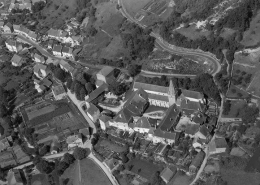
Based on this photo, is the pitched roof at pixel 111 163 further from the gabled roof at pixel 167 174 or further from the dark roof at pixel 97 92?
the dark roof at pixel 97 92

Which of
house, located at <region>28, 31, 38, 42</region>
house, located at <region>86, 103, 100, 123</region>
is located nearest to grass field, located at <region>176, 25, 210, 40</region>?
house, located at <region>86, 103, 100, 123</region>

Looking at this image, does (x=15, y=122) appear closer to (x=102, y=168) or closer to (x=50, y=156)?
(x=50, y=156)

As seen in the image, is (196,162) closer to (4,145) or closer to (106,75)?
(106,75)

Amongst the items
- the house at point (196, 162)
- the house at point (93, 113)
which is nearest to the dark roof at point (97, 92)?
the house at point (93, 113)

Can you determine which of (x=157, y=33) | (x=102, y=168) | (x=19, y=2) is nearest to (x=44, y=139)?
(x=102, y=168)

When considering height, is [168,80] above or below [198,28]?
below
